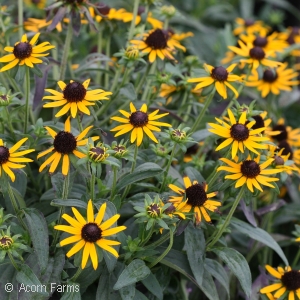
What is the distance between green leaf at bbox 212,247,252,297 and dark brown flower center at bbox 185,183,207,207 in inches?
6.8

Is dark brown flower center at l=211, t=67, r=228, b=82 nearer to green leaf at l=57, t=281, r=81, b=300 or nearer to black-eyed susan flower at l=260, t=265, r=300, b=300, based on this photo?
black-eyed susan flower at l=260, t=265, r=300, b=300

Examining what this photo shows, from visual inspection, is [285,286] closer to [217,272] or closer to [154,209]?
[217,272]

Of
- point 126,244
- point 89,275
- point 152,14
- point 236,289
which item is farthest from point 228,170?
point 152,14

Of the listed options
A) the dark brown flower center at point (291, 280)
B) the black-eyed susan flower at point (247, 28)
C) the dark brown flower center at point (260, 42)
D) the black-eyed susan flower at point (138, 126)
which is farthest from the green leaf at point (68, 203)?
the black-eyed susan flower at point (247, 28)

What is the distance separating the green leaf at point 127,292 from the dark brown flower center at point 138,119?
0.34 meters

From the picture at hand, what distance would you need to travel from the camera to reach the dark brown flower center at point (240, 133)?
46.5 inches

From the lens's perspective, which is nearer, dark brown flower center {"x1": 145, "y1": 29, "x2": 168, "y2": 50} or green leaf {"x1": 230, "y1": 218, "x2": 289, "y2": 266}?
green leaf {"x1": 230, "y1": 218, "x2": 289, "y2": 266}

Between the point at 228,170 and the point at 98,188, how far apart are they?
30cm

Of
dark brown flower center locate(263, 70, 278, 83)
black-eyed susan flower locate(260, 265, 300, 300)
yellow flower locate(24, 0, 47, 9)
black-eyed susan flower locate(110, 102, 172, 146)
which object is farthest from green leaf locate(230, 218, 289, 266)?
yellow flower locate(24, 0, 47, 9)

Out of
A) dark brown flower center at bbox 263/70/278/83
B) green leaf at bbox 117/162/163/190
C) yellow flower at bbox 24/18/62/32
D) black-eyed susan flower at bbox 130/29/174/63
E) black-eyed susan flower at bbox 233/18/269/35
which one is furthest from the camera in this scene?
black-eyed susan flower at bbox 233/18/269/35

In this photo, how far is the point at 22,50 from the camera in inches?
50.1

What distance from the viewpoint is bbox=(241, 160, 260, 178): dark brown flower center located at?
3.80 ft

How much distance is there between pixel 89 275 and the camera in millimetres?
1205

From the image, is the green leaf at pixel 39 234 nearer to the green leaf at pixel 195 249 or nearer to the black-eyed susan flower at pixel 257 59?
the green leaf at pixel 195 249
